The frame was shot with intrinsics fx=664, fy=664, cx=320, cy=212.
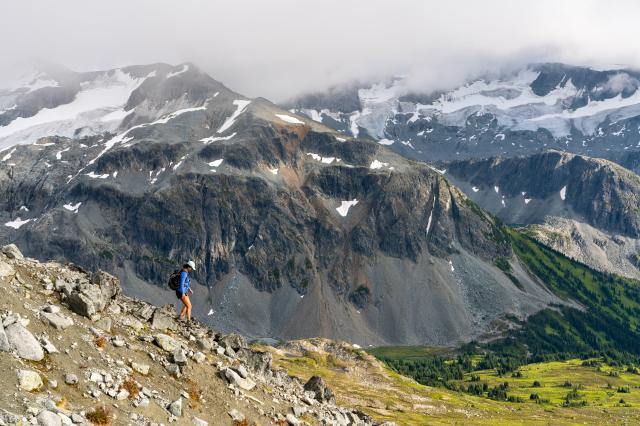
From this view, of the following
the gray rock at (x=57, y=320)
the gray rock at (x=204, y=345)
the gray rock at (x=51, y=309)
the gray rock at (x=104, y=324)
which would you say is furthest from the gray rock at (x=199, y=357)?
the gray rock at (x=51, y=309)

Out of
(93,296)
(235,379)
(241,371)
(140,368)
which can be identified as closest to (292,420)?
(241,371)

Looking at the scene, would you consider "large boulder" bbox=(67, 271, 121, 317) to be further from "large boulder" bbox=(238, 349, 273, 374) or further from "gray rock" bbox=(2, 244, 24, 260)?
"large boulder" bbox=(238, 349, 273, 374)

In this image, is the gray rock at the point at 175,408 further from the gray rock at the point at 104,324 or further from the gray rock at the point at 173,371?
the gray rock at the point at 104,324

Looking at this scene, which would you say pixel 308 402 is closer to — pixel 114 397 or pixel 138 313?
pixel 138 313

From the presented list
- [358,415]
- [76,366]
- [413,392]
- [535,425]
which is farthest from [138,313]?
[413,392]

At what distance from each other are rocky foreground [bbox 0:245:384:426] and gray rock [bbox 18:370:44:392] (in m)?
0.04

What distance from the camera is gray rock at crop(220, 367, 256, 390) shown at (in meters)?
41.1

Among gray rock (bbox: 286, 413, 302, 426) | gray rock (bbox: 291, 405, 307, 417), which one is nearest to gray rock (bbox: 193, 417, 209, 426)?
gray rock (bbox: 286, 413, 302, 426)

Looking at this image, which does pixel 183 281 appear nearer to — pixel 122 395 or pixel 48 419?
pixel 122 395

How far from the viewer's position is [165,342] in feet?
132

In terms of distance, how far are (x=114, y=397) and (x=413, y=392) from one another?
17499cm

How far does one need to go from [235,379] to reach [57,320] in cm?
1196

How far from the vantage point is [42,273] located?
41594mm

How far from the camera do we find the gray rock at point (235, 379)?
4112cm
